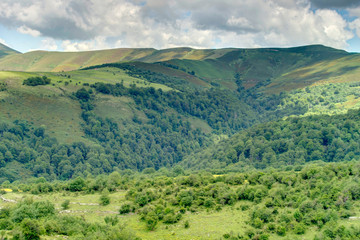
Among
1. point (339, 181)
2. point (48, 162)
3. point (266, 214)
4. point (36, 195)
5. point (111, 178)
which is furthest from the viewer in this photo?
point (48, 162)

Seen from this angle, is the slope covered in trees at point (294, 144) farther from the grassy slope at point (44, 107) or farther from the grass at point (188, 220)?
the grass at point (188, 220)

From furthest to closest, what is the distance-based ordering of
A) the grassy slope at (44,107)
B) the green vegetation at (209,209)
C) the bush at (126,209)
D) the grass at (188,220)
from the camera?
the grassy slope at (44,107) → the bush at (126,209) → the grass at (188,220) → the green vegetation at (209,209)

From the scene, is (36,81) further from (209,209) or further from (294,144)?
(209,209)

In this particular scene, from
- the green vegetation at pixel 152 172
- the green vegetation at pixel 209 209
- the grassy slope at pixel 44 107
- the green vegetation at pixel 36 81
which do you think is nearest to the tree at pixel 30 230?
the green vegetation at pixel 209 209

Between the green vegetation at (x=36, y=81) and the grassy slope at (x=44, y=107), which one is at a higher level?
the green vegetation at (x=36, y=81)

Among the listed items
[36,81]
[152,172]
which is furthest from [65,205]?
[36,81]

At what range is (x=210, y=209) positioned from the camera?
51219 mm

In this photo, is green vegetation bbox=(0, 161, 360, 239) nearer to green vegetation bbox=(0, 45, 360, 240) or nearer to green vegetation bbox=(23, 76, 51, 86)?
green vegetation bbox=(0, 45, 360, 240)

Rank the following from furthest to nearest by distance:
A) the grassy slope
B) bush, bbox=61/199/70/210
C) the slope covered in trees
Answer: the grassy slope < the slope covered in trees < bush, bbox=61/199/70/210

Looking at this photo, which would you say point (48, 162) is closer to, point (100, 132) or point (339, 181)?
point (100, 132)

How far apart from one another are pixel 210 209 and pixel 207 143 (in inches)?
5734

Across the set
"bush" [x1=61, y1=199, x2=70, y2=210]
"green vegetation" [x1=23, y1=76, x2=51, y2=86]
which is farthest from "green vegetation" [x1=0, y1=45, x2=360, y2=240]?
"green vegetation" [x1=23, y1=76, x2=51, y2=86]

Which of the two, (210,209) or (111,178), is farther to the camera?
(111,178)

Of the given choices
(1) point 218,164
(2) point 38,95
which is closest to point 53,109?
(2) point 38,95
